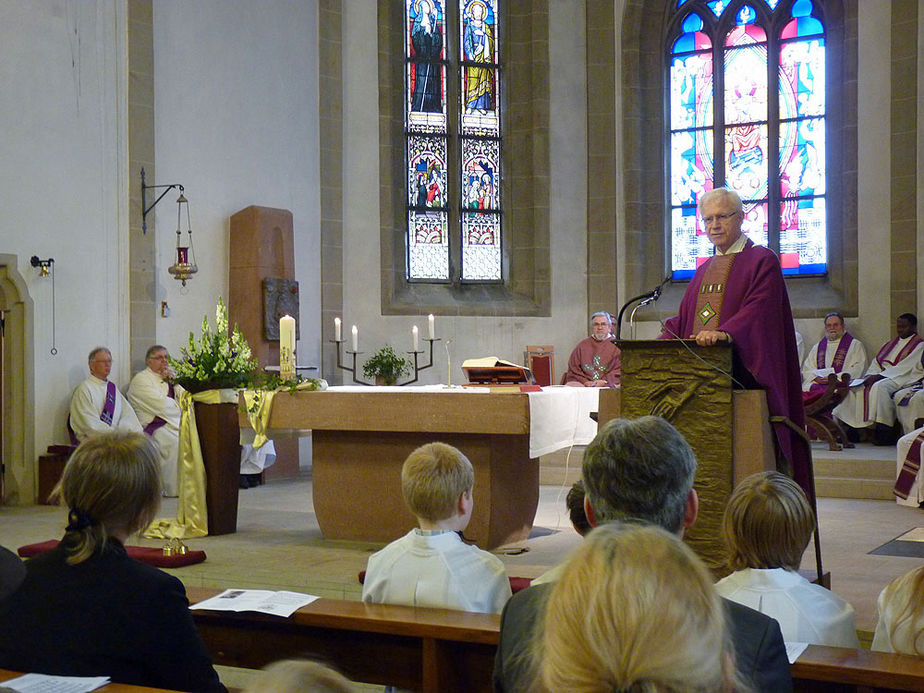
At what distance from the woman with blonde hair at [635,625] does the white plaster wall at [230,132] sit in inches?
366

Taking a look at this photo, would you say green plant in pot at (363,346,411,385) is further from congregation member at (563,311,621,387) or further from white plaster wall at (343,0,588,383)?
congregation member at (563,311,621,387)

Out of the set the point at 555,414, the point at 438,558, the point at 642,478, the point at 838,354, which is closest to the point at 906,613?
the point at 642,478

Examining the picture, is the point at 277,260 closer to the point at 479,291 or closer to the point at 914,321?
the point at 479,291

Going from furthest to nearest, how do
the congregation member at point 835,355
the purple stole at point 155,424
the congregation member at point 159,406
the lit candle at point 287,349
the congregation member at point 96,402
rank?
the congregation member at point 835,355
the purple stole at point 155,424
the congregation member at point 159,406
the congregation member at point 96,402
the lit candle at point 287,349

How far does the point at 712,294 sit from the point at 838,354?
6798 millimetres

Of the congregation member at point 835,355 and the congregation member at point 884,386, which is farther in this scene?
the congregation member at point 835,355

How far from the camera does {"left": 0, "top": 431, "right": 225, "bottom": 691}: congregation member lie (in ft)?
7.82

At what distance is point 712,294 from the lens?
17.3 ft

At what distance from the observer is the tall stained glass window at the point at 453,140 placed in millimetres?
12750

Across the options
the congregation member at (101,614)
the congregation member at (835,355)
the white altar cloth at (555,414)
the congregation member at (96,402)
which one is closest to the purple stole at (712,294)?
the white altar cloth at (555,414)

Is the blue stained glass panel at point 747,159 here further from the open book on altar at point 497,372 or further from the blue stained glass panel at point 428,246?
the open book on altar at point 497,372

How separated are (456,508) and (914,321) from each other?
29.4 ft

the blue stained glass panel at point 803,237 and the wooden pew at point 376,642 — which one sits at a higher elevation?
the blue stained glass panel at point 803,237

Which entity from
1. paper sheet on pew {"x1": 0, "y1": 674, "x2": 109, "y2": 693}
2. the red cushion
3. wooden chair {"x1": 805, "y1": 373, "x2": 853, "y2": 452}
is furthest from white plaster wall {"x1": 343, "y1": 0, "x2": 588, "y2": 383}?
paper sheet on pew {"x1": 0, "y1": 674, "x2": 109, "y2": 693}
